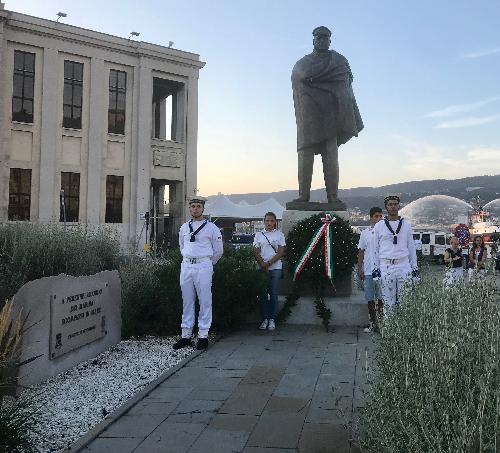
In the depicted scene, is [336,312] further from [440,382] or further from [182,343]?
[440,382]

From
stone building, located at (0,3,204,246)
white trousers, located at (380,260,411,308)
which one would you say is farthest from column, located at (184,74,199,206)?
white trousers, located at (380,260,411,308)

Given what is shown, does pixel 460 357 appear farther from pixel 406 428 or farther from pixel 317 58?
pixel 317 58

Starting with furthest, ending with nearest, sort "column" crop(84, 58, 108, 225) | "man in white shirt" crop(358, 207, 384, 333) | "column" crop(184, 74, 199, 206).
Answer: "column" crop(184, 74, 199, 206) → "column" crop(84, 58, 108, 225) → "man in white shirt" crop(358, 207, 384, 333)

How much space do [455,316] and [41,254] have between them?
20.3ft

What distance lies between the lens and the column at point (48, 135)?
29.6 meters

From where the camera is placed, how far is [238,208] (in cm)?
3706

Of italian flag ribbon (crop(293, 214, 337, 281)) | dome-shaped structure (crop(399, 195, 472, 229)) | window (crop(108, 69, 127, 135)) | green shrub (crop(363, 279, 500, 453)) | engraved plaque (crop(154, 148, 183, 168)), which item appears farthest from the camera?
dome-shaped structure (crop(399, 195, 472, 229))

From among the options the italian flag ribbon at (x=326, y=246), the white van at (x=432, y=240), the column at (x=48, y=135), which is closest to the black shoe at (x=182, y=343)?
the italian flag ribbon at (x=326, y=246)

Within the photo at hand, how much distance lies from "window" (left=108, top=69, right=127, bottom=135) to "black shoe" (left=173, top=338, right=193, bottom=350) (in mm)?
27008

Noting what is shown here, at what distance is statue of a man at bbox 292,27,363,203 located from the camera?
31.7 ft

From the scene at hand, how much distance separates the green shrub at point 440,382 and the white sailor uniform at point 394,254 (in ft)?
9.29

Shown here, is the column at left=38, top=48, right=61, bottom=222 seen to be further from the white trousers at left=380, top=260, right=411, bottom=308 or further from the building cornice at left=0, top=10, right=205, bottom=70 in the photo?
the white trousers at left=380, top=260, right=411, bottom=308

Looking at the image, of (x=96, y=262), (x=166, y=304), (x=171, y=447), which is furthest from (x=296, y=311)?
(x=171, y=447)

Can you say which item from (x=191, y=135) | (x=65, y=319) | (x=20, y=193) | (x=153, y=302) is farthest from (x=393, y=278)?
(x=191, y=135)
